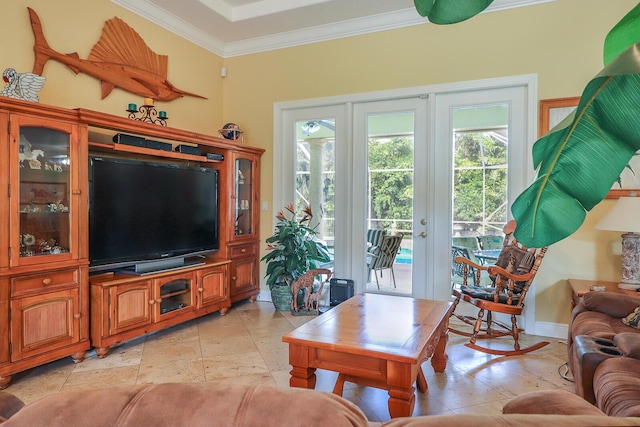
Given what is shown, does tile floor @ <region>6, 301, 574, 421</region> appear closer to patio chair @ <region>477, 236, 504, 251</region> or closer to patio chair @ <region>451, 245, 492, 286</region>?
patio chair @ <region>451, 245, 492, 286</region>

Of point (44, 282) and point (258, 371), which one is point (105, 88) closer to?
point (44, 282)

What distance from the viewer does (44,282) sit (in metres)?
2.59

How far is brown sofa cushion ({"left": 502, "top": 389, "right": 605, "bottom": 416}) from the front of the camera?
83cm

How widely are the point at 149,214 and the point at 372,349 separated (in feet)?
7.69

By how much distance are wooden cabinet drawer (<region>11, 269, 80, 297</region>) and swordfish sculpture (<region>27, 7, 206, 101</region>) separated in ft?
4.98

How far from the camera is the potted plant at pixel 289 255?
4.04m

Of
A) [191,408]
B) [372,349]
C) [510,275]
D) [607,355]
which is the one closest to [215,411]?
[191,408]

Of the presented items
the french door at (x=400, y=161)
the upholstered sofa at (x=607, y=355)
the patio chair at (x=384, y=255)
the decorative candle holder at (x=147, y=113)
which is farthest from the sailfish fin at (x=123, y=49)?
the upholstered sofa at (x=607, y=355)

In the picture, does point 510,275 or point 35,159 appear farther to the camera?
point 510,275

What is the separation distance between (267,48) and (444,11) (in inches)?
159

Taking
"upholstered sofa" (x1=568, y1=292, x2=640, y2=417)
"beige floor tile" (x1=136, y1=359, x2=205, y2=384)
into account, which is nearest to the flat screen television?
"beige floor tile" (x1=136, y1=359, x2=205, y2=384)

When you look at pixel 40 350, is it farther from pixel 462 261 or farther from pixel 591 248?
pixel 591 248

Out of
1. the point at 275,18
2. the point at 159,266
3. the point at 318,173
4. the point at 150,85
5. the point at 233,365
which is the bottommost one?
the point at 233,365

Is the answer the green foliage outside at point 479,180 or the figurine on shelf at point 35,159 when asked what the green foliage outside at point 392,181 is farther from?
the figurine on shelf at point 35,159
